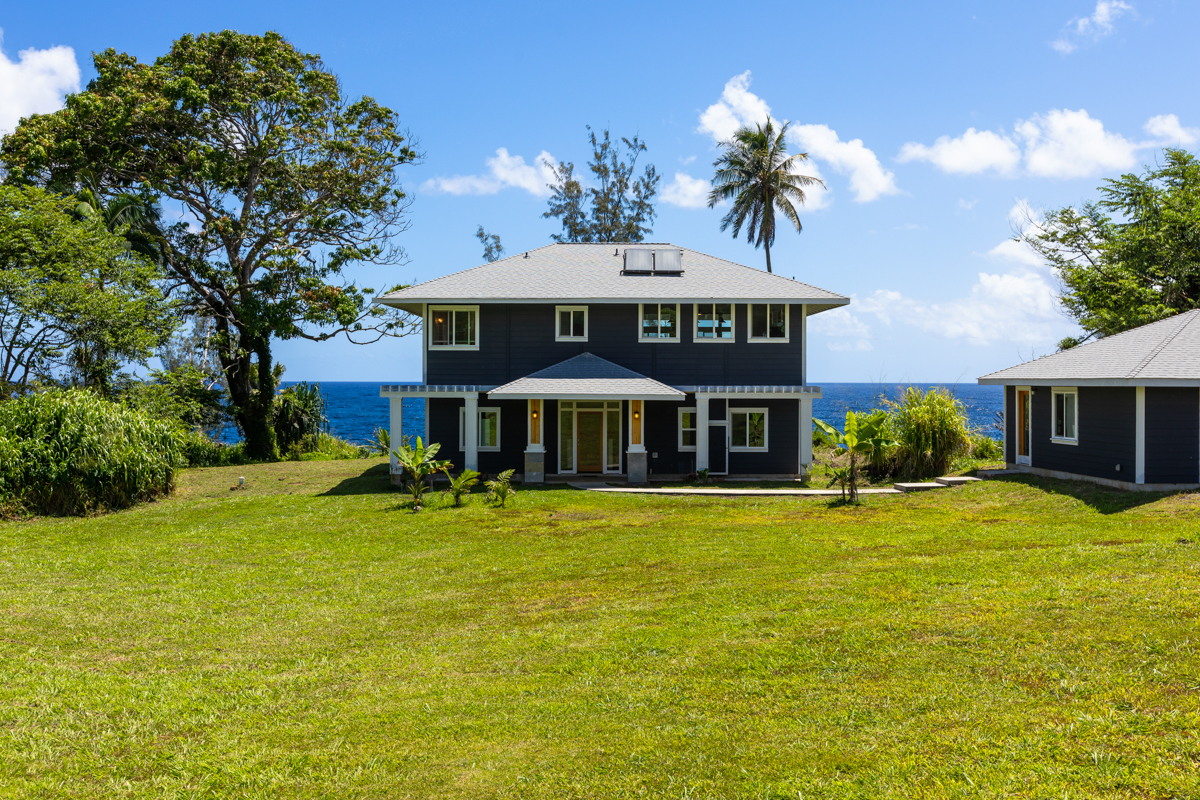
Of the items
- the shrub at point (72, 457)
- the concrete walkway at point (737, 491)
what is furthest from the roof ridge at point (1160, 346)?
the shrub at point (72, 457)

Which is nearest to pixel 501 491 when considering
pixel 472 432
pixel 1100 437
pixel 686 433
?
pixel 472 432

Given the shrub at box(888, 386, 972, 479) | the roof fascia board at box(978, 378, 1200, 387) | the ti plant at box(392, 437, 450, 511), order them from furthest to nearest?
the shrub at box(888, 386, 972, 479) → the ti plant at box(392, 437, 450, 511) → the roof fascia board at box(978, 378, 1200, 387)

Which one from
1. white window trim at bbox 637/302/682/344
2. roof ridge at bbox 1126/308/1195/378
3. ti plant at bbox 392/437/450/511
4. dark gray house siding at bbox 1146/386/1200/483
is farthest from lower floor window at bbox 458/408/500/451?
dark gray house siding at bbox 1146/386/1200/483

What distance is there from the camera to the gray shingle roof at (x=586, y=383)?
20.2 metres

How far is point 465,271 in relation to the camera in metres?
24.8

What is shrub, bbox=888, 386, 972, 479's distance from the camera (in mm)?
21188

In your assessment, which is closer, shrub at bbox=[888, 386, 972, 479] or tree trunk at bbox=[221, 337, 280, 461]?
shrub at bbox=[888, 386, 972, 479]

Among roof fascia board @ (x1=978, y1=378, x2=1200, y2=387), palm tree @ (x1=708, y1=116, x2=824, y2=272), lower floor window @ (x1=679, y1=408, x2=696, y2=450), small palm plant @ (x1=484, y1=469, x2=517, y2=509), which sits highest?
palm tree @ (x1=708, y1=116, x2=824, y2=272)

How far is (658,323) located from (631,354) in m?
1.28

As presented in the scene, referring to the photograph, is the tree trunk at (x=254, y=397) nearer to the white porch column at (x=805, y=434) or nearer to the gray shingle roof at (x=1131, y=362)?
the white porch column at (x=805, y=434)

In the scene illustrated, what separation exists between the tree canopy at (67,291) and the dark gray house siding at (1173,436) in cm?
2874

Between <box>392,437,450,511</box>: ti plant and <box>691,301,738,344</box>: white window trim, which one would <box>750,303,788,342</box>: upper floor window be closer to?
<box>691,301,738,344</box>: white window trim

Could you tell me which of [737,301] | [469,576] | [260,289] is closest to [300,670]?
[469,576]

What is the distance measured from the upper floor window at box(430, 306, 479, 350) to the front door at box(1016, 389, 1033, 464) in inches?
639
